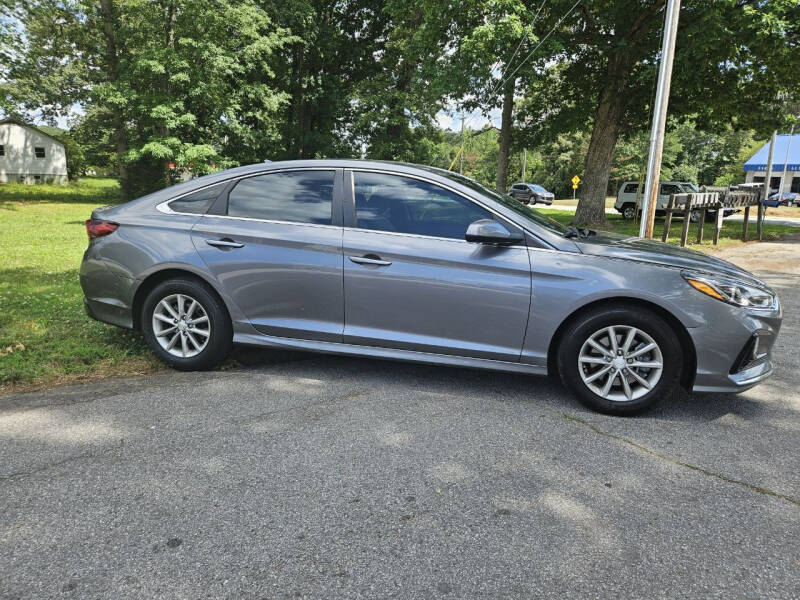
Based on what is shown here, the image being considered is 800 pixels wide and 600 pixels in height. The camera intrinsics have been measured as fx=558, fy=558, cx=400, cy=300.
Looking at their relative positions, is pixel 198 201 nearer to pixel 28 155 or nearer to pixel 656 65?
pixel 656 65

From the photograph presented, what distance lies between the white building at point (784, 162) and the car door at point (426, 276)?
2047 inches

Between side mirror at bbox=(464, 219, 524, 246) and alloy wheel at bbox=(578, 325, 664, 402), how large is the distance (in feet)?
2.73

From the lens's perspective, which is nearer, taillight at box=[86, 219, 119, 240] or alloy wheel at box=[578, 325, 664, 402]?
alloy wheel at box=[578, 325, 664, 402]

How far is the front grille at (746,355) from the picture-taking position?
354 cm

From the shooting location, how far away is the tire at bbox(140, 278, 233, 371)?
4.29 meters

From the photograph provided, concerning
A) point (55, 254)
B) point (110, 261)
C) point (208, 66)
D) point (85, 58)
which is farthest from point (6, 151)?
point (110, 261)

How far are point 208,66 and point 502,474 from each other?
21606mm

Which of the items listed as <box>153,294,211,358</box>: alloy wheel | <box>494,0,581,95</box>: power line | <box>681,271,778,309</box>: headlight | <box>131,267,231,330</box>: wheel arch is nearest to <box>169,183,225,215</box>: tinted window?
<box>131,267,231,330</box>: wheel arch

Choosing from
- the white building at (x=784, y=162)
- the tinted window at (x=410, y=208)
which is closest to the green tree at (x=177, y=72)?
the tinted window at (x=410, y=208)

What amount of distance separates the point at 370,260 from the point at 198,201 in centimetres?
155

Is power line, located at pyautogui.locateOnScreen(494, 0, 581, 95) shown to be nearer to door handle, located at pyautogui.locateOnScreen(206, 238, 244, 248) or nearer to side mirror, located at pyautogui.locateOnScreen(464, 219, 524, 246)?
side mirror, located at pyautogui.locateOnScreen(464, 219, 524, 246)

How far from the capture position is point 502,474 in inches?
114

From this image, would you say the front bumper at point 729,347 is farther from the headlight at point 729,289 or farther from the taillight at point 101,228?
the taillight at point 101,228

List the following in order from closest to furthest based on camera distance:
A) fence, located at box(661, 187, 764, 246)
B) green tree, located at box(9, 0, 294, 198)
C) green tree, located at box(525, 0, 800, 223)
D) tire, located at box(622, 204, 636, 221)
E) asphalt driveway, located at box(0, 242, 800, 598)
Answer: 1. asphalt driveway, located at box(0, 242, 800, 598)
2. fence, located at box(661, 187, 764, 246)
3. green tree, located at box(525, 0, 800, 223)
4. green tree, located at box(9, 0, 294, 198)
5. tire, located at box(622, 204, 636, 221)
